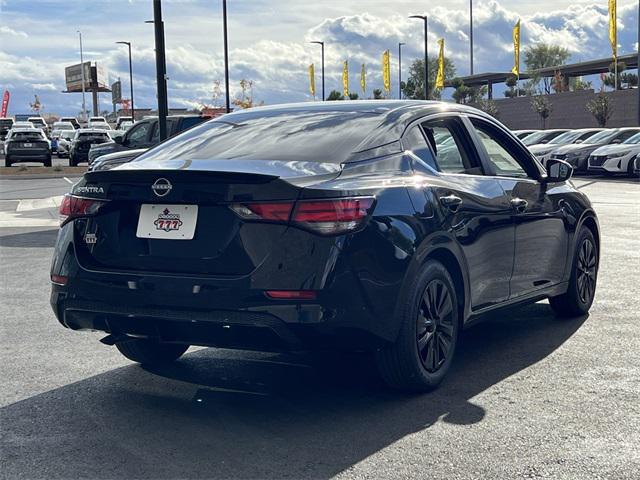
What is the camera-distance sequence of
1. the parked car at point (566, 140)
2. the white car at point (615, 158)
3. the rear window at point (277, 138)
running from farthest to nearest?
1. the parked car at point (566, 140)
2. the white car at point (615, 158)
3. the rear window at point (277, 138)

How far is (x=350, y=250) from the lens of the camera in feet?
15.9

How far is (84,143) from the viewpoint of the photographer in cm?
4116

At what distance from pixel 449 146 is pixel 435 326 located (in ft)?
4.16

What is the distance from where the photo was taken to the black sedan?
15.8 ft

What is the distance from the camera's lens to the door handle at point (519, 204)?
21.3 feet

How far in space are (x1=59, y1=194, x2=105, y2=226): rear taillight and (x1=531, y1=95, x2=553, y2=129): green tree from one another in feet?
237

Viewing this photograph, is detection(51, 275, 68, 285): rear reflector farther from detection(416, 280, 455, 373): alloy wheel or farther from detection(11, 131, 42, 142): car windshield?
detection(11, 131, 42, 142): car windshield

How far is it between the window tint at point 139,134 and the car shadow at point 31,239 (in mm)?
7762

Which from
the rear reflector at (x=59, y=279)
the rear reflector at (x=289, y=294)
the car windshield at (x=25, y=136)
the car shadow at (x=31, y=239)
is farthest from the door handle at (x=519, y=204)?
the car windshield at (x=25, y=136)

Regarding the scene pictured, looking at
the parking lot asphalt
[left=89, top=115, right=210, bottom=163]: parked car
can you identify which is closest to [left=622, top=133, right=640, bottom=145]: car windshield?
[left=89, top=115, right=210, bottom=163]: parked car

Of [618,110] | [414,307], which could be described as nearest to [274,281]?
[414,307]

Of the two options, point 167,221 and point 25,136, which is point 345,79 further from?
point 167,221

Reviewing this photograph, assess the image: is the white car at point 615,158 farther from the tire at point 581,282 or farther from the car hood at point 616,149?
the tire at point 581,282

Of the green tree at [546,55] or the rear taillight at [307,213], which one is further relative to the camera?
the green tree at [546,55]
